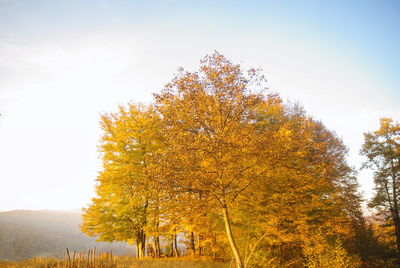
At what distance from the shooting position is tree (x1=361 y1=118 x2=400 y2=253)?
2431cm

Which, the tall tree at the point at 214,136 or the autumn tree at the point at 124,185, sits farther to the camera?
the autumn tree at the point at 124,185

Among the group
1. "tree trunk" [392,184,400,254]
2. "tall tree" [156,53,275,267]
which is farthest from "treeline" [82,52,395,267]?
"tree trunk" [392,184,400,254]

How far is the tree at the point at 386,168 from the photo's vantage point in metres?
24.3

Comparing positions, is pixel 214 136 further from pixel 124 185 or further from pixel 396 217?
pixel 396 217

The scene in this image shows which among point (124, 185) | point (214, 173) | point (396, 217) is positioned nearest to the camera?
point (214, 173)

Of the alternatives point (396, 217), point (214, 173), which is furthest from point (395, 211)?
point (214, 173)

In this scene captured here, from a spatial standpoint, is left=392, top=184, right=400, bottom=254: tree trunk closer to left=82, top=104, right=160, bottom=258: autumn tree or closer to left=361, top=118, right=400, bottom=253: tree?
left=361, top=118, right=400, bottom=253: tree

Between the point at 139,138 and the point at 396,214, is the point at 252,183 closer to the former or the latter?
the point at 139,138

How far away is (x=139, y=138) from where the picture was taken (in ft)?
59.5

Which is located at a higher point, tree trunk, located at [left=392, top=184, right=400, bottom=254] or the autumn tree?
the autumn tree

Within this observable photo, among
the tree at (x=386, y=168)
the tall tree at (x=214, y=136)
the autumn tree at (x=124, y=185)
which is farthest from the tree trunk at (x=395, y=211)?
the autumn tree at (x=124, y=185)

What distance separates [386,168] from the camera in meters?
25.1

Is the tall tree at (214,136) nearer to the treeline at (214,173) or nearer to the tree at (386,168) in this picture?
the treeline at (214,173)

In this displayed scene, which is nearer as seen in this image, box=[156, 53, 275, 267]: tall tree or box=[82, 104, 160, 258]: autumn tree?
box=[156, 53, 275, 267]: tall tree
